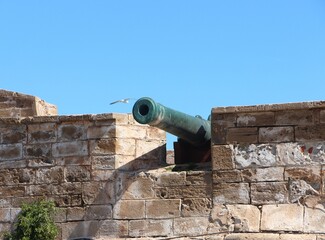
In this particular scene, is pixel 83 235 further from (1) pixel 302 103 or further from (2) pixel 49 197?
(1) pixel 302 103

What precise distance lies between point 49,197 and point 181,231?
1643 millimetres

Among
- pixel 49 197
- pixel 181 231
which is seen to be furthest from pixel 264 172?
pixel 49 197

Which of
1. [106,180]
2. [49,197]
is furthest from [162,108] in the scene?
[49,197]

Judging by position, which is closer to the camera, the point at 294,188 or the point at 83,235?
the point at 294,188

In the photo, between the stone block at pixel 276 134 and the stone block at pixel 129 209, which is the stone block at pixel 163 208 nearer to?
the stone block at pixel 129 209

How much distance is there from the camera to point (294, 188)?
10.3 m

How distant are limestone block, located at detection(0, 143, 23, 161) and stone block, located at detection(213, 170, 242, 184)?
238 cm

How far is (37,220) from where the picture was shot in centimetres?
1109

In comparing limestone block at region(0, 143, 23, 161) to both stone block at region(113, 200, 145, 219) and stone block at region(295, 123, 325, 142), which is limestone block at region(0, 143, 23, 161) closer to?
stone block at region(113, 200, 145, 219)

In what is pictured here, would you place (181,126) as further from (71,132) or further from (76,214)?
(76,214)

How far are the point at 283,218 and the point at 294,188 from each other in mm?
328

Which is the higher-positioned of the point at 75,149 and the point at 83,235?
the point at 75,149

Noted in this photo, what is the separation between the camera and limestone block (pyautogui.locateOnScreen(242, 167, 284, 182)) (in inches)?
407

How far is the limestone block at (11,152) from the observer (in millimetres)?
11484
